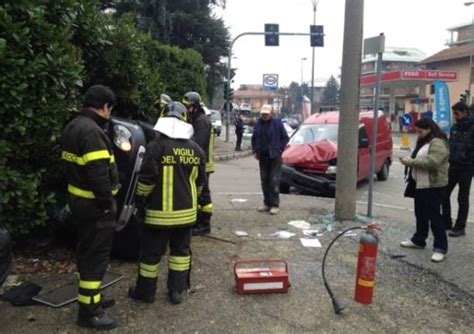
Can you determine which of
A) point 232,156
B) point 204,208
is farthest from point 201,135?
point 232,156

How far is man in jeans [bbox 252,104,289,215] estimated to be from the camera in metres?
7.86

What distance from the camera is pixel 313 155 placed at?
10.4 m

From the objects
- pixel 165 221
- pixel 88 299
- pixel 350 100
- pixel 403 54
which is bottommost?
pixel 88 299

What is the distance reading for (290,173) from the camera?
10.5 meters

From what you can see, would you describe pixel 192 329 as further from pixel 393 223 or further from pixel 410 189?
pixel 393 223

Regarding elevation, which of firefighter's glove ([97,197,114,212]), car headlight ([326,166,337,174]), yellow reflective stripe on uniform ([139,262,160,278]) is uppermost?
firefighter's glove ([97,197,114,212])

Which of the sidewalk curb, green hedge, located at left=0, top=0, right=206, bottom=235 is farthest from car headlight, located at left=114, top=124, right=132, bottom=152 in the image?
the sidewalk curb

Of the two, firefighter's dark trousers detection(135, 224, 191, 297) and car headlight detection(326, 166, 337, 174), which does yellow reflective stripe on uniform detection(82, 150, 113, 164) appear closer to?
firefighter's dark trousers detection(135, 224, 191, 297)

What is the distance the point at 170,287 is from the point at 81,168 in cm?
136

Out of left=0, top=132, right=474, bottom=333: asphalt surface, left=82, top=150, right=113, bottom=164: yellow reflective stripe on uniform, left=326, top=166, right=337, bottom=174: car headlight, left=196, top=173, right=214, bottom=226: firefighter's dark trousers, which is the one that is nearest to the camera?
left=82, top=150, right=113, bottom=164: yellow reflective stripe on uniform

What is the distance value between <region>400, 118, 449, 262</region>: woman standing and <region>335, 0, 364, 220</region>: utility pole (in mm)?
Answer: 1451

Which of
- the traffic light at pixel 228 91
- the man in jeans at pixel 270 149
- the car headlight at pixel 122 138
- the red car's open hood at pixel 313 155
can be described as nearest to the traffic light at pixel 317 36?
the traffic light at pixel 228 91

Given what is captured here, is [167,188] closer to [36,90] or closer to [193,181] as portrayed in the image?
[193,181]

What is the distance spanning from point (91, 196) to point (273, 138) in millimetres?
4466
